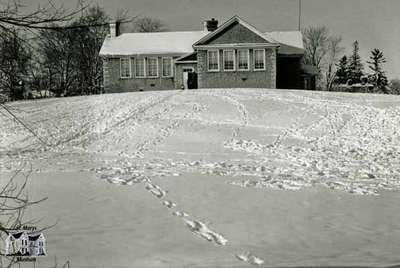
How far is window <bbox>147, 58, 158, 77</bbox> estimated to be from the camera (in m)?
38.1

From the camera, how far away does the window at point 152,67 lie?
38.1 m

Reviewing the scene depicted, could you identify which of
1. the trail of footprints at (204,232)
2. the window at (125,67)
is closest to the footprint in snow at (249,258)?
the trail of footprints at (204,232)

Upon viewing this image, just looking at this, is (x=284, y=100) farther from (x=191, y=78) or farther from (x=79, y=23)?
(x=79, y=23)

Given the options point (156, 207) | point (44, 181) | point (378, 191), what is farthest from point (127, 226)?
point (378, 191)

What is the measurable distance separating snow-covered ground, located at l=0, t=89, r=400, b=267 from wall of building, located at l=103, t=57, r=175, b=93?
37.5 feet

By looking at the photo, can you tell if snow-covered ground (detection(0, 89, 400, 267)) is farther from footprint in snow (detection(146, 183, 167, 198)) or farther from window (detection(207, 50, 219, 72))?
window (detection(207, 50, 219, 72))

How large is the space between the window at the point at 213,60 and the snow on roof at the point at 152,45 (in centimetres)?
326

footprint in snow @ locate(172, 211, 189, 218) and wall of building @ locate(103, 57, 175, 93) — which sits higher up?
wall of building @ locate(103, 57, 175, 93)

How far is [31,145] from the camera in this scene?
1791cm

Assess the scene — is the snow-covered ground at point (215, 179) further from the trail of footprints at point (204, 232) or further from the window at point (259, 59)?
the window at point (259, 59)

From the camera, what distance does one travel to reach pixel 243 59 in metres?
35.1

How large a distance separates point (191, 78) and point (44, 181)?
25561mm

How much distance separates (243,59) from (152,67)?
7149mm

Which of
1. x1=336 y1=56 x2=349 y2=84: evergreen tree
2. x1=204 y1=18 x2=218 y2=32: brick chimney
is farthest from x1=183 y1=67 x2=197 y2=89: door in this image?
x1=336 y1=56 x2=349 y2=84: evergreen tree
